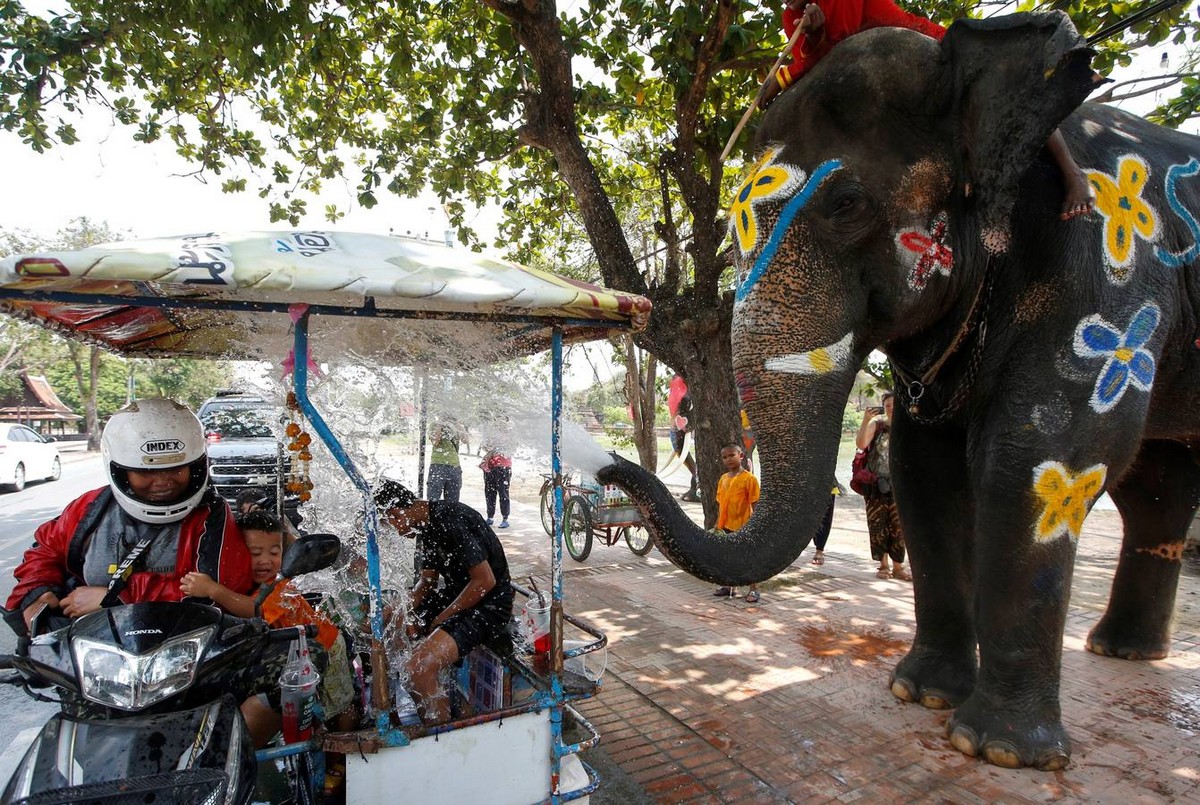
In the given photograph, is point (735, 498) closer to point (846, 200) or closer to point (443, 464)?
point (443, 464)

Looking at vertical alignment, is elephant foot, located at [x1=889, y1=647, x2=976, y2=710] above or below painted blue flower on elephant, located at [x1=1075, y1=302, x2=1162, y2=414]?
below

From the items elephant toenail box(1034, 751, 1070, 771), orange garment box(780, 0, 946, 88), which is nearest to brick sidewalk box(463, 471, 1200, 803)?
elephant toenail box(1034, 751, 1070, 771)

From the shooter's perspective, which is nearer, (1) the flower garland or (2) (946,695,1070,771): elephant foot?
(1) the flower garland

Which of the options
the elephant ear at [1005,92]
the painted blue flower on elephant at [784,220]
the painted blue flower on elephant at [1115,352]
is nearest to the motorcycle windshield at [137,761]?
the painted blue flower on elephant at [784,220]

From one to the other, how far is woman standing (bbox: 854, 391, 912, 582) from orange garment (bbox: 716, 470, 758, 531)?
148 centimetres

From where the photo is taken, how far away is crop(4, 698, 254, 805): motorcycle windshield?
184 centimetres

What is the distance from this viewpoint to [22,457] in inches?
629

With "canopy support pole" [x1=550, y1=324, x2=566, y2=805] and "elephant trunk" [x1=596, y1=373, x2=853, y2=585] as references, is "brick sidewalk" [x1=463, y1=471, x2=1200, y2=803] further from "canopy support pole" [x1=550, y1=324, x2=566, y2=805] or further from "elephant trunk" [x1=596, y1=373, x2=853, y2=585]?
"elephant trunk" [x1=596, y1=373, x2=853, y2=585]

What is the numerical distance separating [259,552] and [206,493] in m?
0.35

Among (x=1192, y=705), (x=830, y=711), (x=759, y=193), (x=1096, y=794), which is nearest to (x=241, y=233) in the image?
(x=759, y=193)

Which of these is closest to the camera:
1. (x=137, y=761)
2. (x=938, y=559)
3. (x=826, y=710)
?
(x=137, y=761)

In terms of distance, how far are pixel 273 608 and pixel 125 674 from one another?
1.13 metres

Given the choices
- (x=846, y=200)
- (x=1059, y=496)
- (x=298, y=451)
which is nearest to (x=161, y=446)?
(x=298, y=451)

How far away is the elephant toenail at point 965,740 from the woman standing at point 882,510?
3894mm
